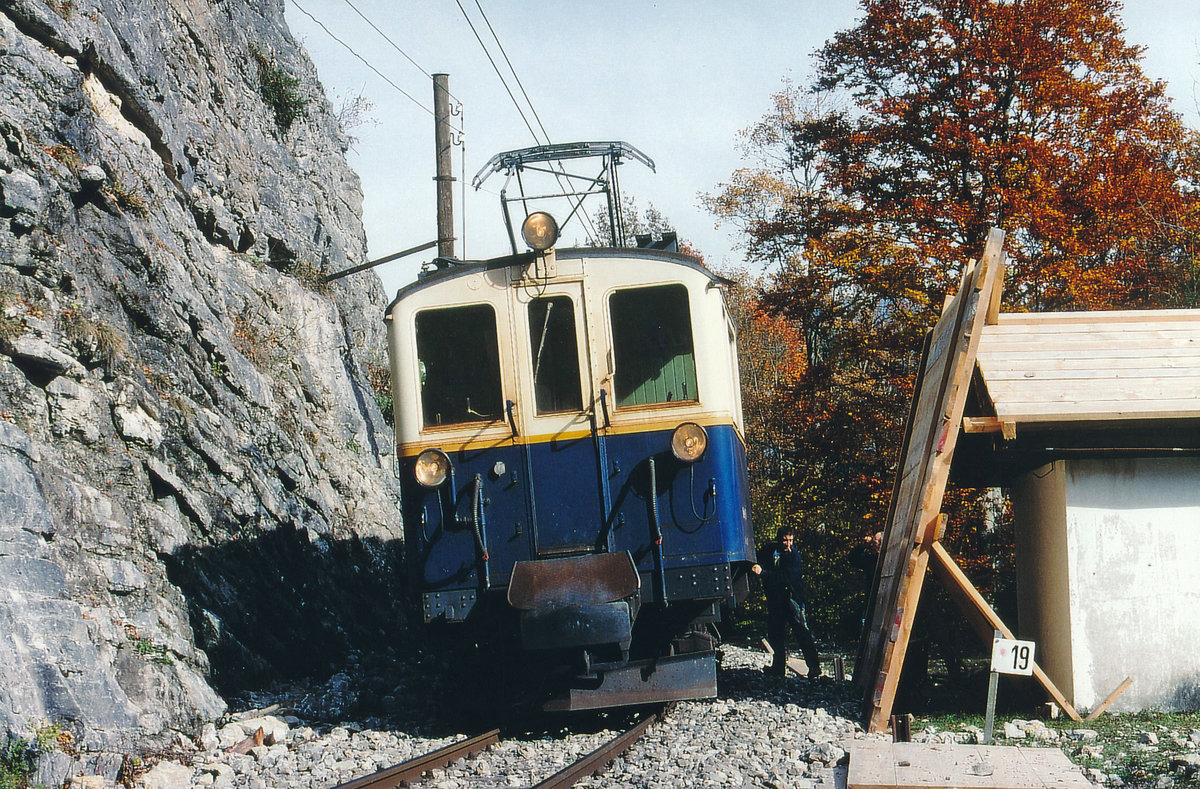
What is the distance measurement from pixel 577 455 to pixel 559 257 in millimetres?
1549

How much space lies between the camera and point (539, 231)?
27.6 feet

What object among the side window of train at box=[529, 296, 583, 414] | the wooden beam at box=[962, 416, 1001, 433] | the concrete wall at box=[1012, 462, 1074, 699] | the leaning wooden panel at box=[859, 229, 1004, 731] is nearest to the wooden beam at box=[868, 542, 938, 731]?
the leaning wooden panel at box=[859, 229, 1004, 731]

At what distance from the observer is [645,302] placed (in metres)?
8.40

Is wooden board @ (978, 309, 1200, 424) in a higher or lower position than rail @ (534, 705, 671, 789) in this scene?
higher

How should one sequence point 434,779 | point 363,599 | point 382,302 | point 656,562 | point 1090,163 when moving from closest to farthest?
point 434,779 → point 656,562 → point 363,599 → point 1090,163 → point 382,302

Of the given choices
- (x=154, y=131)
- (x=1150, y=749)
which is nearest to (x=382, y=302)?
(x=154, y=131)

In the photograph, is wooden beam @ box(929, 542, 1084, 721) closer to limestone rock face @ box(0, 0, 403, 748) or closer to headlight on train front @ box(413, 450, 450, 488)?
headlight on train front @ box(413, 450, 450, 488)

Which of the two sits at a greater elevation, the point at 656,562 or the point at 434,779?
the point at 656,562

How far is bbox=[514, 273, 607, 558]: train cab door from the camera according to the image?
8039 mm

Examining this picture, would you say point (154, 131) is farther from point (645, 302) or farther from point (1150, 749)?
point (1150, 749)

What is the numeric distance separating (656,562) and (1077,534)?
3.38 meters

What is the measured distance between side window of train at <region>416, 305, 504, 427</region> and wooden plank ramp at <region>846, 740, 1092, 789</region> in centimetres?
502

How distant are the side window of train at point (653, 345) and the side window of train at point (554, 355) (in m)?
0.32

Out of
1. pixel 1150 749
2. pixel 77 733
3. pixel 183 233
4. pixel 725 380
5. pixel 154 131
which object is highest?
pixel 154 131
